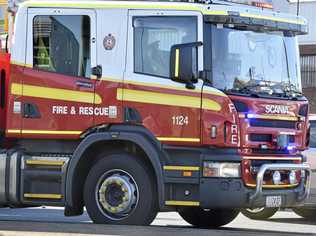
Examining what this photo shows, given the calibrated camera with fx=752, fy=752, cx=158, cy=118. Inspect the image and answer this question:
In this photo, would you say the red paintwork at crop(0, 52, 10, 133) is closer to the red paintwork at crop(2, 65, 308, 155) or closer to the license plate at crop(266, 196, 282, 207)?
the red paintwork at crop(2, 65, 308, 155)

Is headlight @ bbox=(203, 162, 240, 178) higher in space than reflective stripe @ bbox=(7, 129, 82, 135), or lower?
lower

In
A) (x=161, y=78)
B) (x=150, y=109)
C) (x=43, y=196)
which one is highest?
(x=161, y=78)

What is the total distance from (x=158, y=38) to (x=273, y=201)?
2.41 m

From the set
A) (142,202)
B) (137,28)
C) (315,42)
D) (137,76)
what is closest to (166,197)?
(142,202)

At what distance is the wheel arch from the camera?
8.92m

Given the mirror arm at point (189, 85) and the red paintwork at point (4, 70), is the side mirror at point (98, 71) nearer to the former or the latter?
the mirror arm at point (189, 85)

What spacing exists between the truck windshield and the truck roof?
20 centimetres

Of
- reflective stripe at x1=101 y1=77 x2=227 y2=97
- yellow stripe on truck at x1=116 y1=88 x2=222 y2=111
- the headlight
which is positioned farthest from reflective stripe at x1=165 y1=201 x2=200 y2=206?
reflective stripe at x1=101 y1=77 x2=227 y2=97

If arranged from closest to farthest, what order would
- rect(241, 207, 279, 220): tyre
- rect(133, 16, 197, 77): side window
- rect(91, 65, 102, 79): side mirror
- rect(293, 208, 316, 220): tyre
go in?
1. rect(133, 16, 197, 77): side window
2. rect(91, 65, 102, 79): side mirror
3. rect(241, 207, 279, 220): tyre
4. rect(293, 208, 316, 220): tyre

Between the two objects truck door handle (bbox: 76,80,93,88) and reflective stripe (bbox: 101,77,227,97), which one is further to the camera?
truck door handle (bbox: 76,80,93,88)

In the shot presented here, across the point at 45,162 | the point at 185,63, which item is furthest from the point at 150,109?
the point at 45,162

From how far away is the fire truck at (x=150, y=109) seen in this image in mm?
8797

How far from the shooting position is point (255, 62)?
922 cm

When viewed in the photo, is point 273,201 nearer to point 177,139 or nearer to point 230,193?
point 230,193
